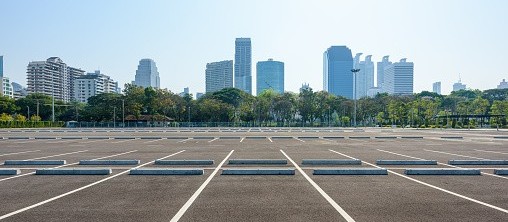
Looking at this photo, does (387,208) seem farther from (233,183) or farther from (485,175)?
(485,175)

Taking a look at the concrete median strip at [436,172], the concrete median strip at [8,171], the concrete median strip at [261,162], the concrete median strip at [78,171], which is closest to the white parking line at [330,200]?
the concrete median strip at [261,162]

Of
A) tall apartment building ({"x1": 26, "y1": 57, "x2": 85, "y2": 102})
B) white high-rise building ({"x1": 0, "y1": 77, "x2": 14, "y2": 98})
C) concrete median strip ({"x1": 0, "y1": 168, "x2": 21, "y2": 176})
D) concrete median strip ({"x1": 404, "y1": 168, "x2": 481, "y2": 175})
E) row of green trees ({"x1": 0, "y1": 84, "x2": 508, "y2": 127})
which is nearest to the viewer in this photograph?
concrete median strip ({"x1": 404, "y1": 168, "x2": 481, "y2": 175})

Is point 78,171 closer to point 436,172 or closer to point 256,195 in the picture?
point 256,195

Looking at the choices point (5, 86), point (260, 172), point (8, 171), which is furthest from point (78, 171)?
point (5, 86)

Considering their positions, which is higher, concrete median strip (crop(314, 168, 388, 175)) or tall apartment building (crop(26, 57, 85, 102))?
tall apartment building (crop(26, 57, 85, 102))

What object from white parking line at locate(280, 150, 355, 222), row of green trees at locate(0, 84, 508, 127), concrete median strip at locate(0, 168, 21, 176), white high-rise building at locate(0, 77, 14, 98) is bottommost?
white parking line at locate(280, 150, 355, 222)

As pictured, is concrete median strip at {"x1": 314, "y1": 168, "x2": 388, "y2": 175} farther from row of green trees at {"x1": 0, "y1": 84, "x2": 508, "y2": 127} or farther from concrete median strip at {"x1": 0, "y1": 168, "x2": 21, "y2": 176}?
row of green trees at {"x1": 0, "y1": 84, "x2": 508, "y2": 127}

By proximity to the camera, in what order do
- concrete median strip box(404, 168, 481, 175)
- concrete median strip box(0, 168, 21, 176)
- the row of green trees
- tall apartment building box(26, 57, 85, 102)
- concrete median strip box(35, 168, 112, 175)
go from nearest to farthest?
concrete median strip box(404, 168, 481, 175)
concrete median strip box(35, 168, 112, 175)
concrete median strip box(0, 168, 21, 176)
the row of green trees
tall apartment building box(26, 57, 85, 102)

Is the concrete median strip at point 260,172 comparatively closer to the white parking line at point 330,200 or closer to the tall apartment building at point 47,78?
the white parking line at point 330,200

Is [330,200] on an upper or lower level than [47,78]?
lower

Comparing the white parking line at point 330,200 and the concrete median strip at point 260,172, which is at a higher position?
the concrete median strip at point 260,172

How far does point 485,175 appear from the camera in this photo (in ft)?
34.7

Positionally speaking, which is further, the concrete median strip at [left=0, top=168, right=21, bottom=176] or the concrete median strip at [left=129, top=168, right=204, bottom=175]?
the concrete median strip at [left=0, top=168, right=21, bottom=176]

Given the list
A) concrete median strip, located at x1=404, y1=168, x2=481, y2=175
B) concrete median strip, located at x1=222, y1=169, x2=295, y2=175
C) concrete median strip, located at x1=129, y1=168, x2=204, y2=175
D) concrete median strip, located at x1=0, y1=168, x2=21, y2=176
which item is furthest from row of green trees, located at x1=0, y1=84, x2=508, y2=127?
concrete median strip, located at x1=129, y1=168, x2=204, y2=175
